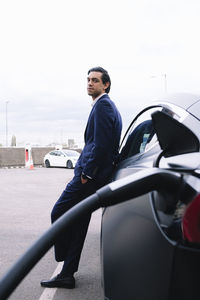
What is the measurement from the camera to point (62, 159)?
81.8 ft

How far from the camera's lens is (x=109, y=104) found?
3258mm

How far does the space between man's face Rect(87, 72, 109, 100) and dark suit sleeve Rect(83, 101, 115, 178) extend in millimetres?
255

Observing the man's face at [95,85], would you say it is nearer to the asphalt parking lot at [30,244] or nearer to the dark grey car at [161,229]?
the dark grey car at [161,229]

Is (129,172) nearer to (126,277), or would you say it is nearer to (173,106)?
(173,106)

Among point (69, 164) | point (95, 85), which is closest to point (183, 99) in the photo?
point (95, 85)

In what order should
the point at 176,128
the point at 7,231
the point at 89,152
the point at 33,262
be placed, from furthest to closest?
the point at 7,231 → the point at 89,152 → the point at 176,128 → the point at 33,262

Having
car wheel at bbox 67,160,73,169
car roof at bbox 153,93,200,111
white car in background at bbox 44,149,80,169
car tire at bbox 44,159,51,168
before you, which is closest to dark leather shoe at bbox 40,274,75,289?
car roof at bbox 153,93,200,111

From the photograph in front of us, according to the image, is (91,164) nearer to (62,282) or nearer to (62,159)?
(62,282)

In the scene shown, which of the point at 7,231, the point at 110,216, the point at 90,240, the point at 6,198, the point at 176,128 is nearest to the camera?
the point at 176,128

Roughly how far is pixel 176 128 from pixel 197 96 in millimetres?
612

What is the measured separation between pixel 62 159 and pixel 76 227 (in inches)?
860

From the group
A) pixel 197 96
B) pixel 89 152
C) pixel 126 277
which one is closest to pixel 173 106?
pixel 197 96

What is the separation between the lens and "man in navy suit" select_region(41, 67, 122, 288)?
3.09 metres

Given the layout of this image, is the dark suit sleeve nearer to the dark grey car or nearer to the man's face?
the man's face
